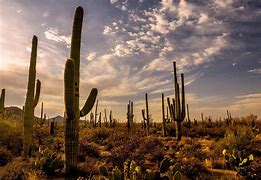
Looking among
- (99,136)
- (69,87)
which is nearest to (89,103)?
(69,87)

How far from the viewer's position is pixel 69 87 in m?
10.1

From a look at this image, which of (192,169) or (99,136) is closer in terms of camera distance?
(192,169)

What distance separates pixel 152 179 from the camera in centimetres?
721

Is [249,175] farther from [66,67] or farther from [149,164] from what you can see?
[66,67]

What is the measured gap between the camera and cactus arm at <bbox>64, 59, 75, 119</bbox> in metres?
10.1

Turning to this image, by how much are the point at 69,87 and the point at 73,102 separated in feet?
1.79

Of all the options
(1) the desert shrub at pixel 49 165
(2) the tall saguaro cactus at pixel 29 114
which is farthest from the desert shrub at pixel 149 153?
(2) the tall saguaro cactus at pixel 29 114

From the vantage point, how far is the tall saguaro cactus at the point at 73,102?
10.1 m

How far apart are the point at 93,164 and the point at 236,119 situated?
1041 inches

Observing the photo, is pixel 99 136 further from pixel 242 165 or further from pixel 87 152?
pixel 242 165

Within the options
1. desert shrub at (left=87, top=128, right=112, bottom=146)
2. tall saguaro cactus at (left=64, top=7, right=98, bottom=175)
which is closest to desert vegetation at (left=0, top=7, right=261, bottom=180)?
tall saguaro cactus at (left=64, top=7, right=98, bottom=175)

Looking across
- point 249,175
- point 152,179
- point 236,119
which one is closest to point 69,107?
point 152,179

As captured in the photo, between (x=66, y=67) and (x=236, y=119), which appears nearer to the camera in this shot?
(x=66, y=67)

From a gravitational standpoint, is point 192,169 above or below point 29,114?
below
